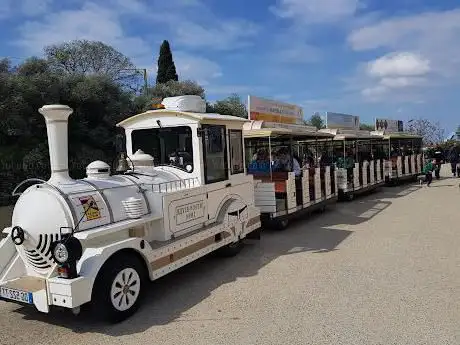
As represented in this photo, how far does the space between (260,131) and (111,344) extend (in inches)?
244

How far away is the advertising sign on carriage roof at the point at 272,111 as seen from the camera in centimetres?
1120

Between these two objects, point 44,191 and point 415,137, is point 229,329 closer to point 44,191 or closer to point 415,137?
point 44,191

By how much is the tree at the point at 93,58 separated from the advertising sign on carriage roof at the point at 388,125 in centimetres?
1790

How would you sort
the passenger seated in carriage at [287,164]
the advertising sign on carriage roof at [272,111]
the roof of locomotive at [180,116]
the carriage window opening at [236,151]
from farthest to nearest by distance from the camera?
the advertising sign on carriage roof at [272,111] < the passenger seated in carriage at [287,164] < the carriage window opening at [236,151] < the roof of locomotive at [180,116]

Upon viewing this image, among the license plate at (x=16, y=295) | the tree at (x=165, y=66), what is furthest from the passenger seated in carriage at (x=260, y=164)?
the tree at (x=165, y=66)

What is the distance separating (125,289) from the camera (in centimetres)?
481

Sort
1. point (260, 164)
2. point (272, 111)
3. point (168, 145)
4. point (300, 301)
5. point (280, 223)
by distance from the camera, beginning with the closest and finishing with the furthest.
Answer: point (300, 301), point (168, 145), point (280, 223), point (260, 164), point (272, 111)

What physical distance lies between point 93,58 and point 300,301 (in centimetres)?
3104

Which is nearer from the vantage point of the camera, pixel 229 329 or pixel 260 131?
pixel 229 329

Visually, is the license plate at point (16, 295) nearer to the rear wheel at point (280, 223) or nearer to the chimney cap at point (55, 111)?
the chimney cap at point (55, 111)

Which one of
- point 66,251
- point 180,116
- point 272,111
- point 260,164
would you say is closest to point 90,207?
point 66,251

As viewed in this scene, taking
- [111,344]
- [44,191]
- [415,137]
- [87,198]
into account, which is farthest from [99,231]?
Result: [415,137]

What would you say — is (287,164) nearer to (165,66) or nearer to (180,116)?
(180,116)

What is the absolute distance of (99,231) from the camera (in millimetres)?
4742
